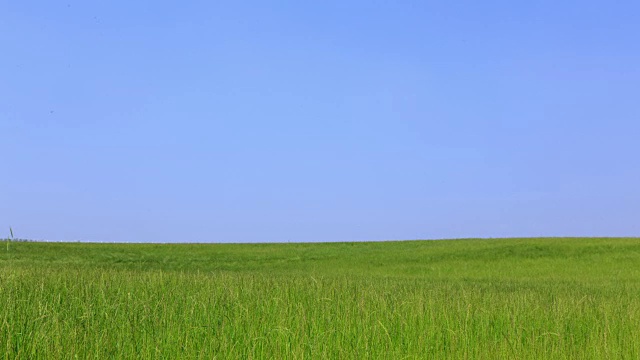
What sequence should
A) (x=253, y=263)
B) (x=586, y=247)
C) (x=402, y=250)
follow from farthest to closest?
(x=402, y=250), (x=586, y=247), (x=253, y=263)

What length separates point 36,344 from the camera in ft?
16.6

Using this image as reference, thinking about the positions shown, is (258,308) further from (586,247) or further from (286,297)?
(586,247)

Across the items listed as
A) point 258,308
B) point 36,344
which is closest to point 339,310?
point 258,308

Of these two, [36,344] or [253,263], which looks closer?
[36,344]

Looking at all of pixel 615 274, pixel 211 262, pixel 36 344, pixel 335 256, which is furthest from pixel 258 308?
pixel 335 256

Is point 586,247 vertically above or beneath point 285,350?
above

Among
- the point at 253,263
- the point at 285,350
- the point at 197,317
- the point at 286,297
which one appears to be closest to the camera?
the point at 285,350

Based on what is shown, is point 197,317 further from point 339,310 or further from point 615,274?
point 615,274

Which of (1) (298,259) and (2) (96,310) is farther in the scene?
(1) (298,259)

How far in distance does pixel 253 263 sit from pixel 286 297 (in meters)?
17.7

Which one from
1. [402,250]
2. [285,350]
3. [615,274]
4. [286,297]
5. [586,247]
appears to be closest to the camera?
[285,350]

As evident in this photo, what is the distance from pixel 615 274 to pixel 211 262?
50.2ft

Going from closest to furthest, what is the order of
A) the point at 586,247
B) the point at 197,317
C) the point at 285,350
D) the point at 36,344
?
the point at 36,344 < the point at 285,350 < the point at 197,317 < the point at 586,247

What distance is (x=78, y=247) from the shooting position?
28.9 metres
